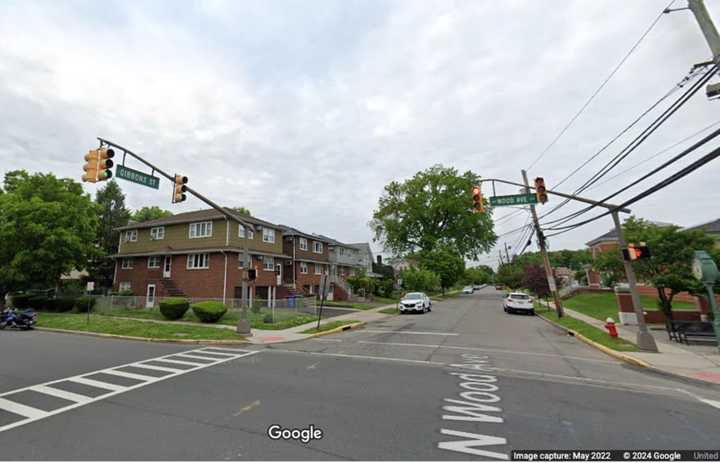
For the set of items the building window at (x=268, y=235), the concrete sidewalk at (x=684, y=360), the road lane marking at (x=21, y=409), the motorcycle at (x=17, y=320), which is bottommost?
the concrete sidewalk at (x=684, y=360)

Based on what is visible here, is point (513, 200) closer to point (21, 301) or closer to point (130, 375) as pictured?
point (130, 375)

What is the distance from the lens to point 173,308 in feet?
65.2

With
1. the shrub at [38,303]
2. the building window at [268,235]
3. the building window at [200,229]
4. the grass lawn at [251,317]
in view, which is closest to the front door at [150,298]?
the grass lawn at [251,317]

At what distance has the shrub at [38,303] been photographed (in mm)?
27438

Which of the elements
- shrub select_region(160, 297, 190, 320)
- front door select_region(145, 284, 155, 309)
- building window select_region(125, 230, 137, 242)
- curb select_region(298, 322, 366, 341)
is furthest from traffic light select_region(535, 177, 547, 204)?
building window select_region(125, 230, 137, 242)

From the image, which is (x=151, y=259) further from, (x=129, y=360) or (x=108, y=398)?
(x=108, y=398)

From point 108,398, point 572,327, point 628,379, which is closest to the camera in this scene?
point 108,398

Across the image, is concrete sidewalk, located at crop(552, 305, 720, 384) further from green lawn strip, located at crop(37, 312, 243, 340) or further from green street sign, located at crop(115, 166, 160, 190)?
green street sign, located at crop(115, 166, 160, 190)

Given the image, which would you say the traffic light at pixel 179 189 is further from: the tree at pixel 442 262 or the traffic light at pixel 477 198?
the tree at pixel 442 262

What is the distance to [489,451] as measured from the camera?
414cm

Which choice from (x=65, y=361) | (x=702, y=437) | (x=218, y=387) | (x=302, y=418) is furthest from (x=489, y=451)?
(x=65, y=361)

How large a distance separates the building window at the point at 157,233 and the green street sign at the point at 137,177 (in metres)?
21.2

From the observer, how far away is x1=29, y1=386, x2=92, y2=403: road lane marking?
6.34m

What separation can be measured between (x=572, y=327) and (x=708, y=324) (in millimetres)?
5193
